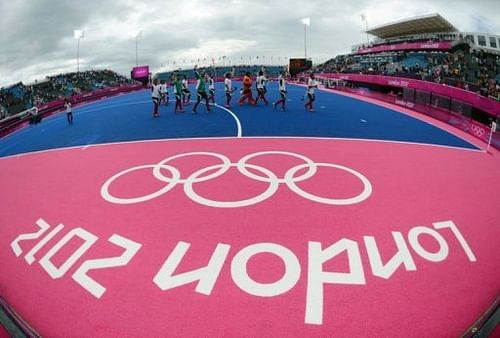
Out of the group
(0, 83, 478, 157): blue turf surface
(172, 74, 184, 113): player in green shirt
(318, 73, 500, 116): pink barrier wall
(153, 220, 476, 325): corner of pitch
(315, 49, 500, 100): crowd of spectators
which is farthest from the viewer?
(315, 49, 500, 100): crowd of spectators

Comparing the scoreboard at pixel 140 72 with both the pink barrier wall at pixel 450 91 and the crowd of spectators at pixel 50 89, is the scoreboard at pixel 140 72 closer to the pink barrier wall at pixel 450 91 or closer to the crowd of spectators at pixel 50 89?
the crowd of spectators at pixel 50 89

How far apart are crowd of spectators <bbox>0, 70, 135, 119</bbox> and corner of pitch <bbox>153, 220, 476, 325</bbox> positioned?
29.7 m

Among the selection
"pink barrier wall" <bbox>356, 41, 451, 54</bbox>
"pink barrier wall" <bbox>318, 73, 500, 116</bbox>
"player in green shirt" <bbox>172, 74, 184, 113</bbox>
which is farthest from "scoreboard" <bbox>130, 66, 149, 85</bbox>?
"player in green shirt" <bbox>172, 74, 184, 113</bbox>

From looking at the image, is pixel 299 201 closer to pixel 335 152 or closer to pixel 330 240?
pixel 330 240

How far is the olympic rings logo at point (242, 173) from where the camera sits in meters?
6.66

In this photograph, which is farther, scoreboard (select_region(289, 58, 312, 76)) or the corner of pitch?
scoreboard (select_region(289, 58, 312, 76))

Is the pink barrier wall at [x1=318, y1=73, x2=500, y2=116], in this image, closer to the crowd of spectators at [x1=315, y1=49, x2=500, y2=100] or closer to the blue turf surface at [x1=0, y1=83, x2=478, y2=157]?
the crowd of spectators at [x1=315, y1=49, x2=500, y2=100]

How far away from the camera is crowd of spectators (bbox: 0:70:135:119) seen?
30609mm

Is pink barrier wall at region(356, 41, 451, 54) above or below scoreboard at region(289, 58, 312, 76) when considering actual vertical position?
below

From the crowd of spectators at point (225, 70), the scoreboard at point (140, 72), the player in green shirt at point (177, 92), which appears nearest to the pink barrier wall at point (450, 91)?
the player in green shirt at point (177, 92)

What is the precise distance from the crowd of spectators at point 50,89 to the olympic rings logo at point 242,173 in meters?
25.6

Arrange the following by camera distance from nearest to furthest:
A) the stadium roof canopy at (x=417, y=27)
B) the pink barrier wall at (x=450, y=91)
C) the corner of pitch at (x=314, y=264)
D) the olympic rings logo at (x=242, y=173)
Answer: the corner of pitch at (x=314, y=264) → the olympic rings logo at (x=242, y=173) → the pink barrier wall at (x=450, y=91) → the stadium roof canopy at (x=417, y=27)

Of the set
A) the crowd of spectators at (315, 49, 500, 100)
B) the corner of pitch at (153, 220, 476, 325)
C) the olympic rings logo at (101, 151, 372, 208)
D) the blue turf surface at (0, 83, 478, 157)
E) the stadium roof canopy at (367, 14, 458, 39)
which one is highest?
the stadium roof canopy at (367, 14, 458, 39)

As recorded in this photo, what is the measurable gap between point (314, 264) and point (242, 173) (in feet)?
12.8
